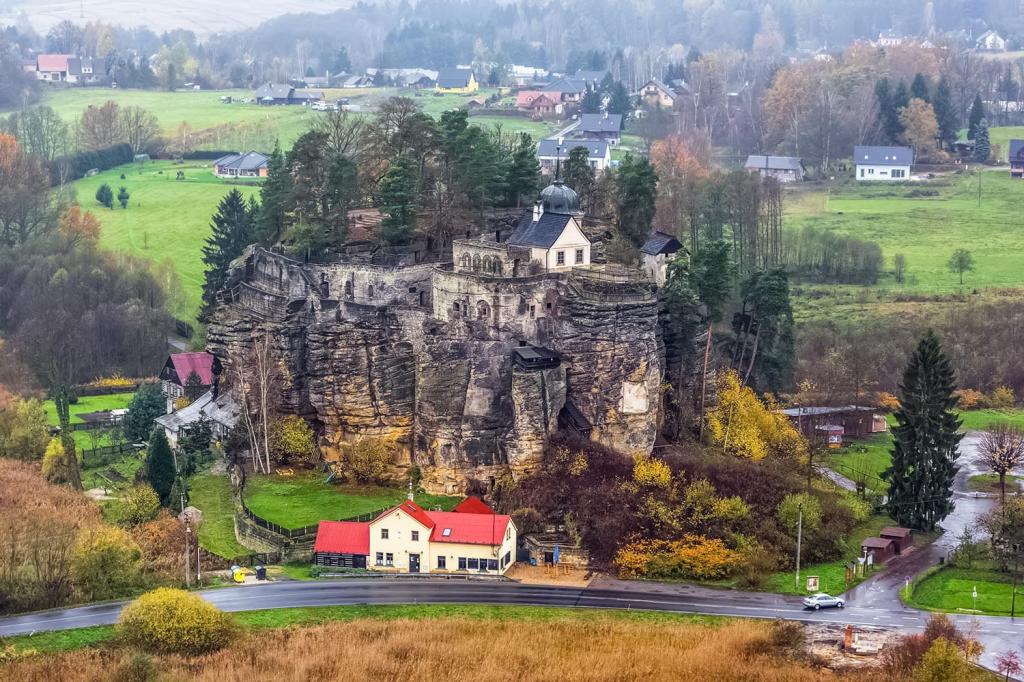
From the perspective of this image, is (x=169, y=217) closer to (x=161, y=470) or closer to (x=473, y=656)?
(x=161, y=470)

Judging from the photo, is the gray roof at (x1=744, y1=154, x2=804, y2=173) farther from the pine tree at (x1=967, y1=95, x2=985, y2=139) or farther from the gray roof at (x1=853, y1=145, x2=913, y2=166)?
the pine tree at (x1=967, y1=95, x2=985, y2=139)

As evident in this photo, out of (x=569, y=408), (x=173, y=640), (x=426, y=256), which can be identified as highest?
(x=426, y=256)

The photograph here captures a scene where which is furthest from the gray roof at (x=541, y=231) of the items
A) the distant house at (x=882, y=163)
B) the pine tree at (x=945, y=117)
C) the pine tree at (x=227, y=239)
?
the pine tree at (x=945, y=117)

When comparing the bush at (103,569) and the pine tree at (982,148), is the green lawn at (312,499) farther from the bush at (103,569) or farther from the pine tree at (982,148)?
the pine tree at (982,148)

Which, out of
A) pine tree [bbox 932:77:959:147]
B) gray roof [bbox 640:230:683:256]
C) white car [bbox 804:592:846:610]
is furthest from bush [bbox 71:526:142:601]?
pine tree [bbox 932:77:959:147]

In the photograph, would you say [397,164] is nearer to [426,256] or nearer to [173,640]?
[426,256]

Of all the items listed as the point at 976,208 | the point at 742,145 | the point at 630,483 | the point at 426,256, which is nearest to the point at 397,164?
the point at 426,256
